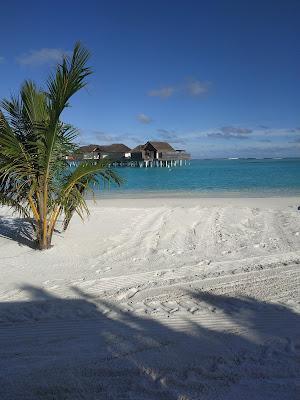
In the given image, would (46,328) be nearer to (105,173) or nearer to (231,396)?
(231,396)

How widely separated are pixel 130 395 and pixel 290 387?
121 cm

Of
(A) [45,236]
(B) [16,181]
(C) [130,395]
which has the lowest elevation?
(C) [130,395]

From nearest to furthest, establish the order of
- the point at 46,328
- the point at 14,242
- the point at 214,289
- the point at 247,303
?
1. the point at 46,328
2. the point at 247,303
3. the point at 214,289
4. the point at 14,242

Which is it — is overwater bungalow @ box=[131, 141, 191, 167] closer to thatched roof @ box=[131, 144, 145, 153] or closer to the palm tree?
thatched roof @ box=[131, 144, 145, 153]

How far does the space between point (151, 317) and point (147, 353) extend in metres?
0.85

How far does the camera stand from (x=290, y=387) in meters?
2.81

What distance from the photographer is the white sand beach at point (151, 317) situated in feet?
9.59

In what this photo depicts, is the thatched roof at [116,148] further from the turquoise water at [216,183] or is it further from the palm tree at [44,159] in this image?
the palm tree at [44,159]

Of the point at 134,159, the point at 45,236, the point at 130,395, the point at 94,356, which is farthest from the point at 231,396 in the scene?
the point at 134,159

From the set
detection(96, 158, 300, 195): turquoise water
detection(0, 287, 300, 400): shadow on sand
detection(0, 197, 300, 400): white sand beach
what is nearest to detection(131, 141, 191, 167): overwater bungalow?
detection(96, 158, 300, 195): turquoise water

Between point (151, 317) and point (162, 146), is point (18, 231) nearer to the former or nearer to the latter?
point (151, 317)

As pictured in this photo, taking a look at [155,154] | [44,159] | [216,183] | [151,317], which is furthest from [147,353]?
[155,154]

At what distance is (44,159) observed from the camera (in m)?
6.62

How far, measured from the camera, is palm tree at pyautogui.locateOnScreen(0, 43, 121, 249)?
631 cm
